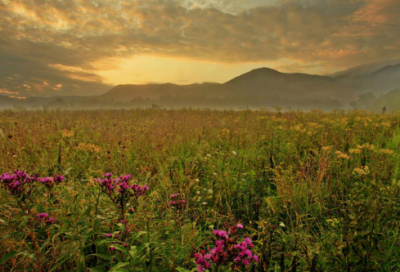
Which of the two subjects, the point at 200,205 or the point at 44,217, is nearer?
the point at 44,217

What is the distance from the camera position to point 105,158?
4.38 meters

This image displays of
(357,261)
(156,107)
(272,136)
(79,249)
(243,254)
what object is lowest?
(357,261)

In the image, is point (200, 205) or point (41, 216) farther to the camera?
point (200, 205)

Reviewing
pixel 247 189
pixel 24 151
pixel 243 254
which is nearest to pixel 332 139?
pixel 247 189

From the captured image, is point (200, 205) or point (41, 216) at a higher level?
point (41, 216)

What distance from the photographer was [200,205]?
3160mm

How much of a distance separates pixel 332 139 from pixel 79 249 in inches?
243

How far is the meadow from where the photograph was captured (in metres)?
1.68

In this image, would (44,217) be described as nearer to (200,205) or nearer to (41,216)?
(41,216)

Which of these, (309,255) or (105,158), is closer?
(309,255)

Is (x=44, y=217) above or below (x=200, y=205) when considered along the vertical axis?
above

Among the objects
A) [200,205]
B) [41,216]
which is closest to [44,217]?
[41,216]

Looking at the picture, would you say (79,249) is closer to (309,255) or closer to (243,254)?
(243,254)

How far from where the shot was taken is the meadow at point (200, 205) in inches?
66.2
